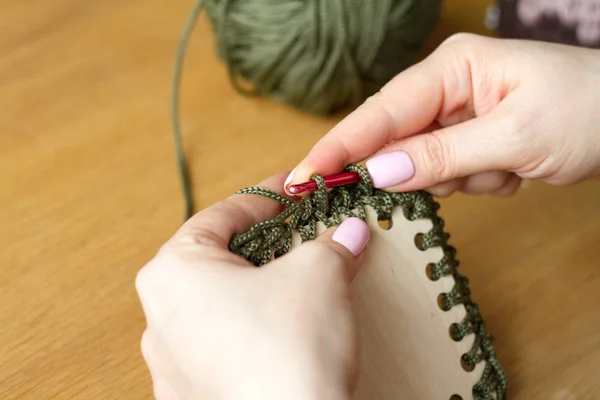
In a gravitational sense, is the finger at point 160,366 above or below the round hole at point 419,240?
below

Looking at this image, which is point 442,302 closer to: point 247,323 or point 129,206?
point 247,323

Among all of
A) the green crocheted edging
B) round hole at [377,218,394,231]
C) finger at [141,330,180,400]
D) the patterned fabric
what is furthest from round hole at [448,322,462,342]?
the patterned fabric

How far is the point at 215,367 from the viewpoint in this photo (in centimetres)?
38

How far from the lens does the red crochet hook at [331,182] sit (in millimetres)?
501

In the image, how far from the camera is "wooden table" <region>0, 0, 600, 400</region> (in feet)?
1.93

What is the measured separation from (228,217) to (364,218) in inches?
4.3

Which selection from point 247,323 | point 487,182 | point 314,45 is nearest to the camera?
point 247,323

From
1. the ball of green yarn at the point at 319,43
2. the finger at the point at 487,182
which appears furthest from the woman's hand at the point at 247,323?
the ball of green yarn at the point at 319,43

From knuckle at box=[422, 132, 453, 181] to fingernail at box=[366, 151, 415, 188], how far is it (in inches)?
0.6

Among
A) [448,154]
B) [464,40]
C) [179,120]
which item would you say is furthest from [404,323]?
[179,120]

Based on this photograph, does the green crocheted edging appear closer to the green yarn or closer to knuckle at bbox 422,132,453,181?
knuckle at bbox 422,132,453,181

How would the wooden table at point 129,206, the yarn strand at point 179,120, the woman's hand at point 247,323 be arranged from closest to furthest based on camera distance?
the woman's hand at point 247,323 → the wooden table at point 129,206 → the yarn strand at point 179,120

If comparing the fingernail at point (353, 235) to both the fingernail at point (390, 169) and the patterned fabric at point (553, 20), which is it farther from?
the patterned fabric at point (553, 20)

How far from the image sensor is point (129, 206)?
0.70m
